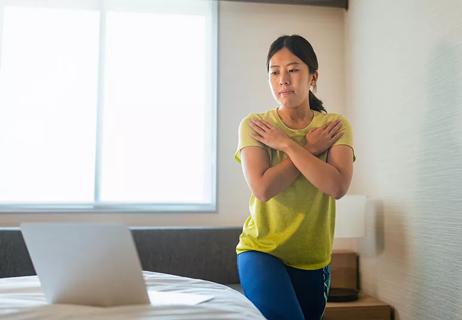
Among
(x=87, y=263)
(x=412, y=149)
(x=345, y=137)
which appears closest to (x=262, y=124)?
(x=345, y=137)

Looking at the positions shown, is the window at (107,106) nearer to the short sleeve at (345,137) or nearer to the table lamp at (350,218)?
Result: the table lamp at (350,218)

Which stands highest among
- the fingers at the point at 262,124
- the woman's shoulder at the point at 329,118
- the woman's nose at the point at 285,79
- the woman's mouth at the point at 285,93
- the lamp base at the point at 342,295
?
the woman's nose at the point at 285,79

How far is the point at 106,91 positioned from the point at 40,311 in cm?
254

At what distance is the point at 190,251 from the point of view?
9.43 ft

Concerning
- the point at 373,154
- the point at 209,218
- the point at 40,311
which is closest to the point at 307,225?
the point at 40,311

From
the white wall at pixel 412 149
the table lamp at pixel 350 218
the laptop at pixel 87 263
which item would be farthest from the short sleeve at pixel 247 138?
the table lamp at pixel 350 218

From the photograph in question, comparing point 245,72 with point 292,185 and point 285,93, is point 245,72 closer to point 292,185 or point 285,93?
point 285,93

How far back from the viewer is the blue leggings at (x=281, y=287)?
133 centimetres

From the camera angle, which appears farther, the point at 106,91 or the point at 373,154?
the point at 106,91

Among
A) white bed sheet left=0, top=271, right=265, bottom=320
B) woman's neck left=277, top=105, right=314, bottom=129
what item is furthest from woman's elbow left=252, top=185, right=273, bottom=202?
white bed sheet left=0, top=271, right=265, bottom=320

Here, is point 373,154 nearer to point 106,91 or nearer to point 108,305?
point 106,91

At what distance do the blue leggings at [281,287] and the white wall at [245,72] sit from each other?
170 centimetres

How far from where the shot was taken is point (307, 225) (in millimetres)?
1482

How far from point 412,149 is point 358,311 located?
2.94ft
